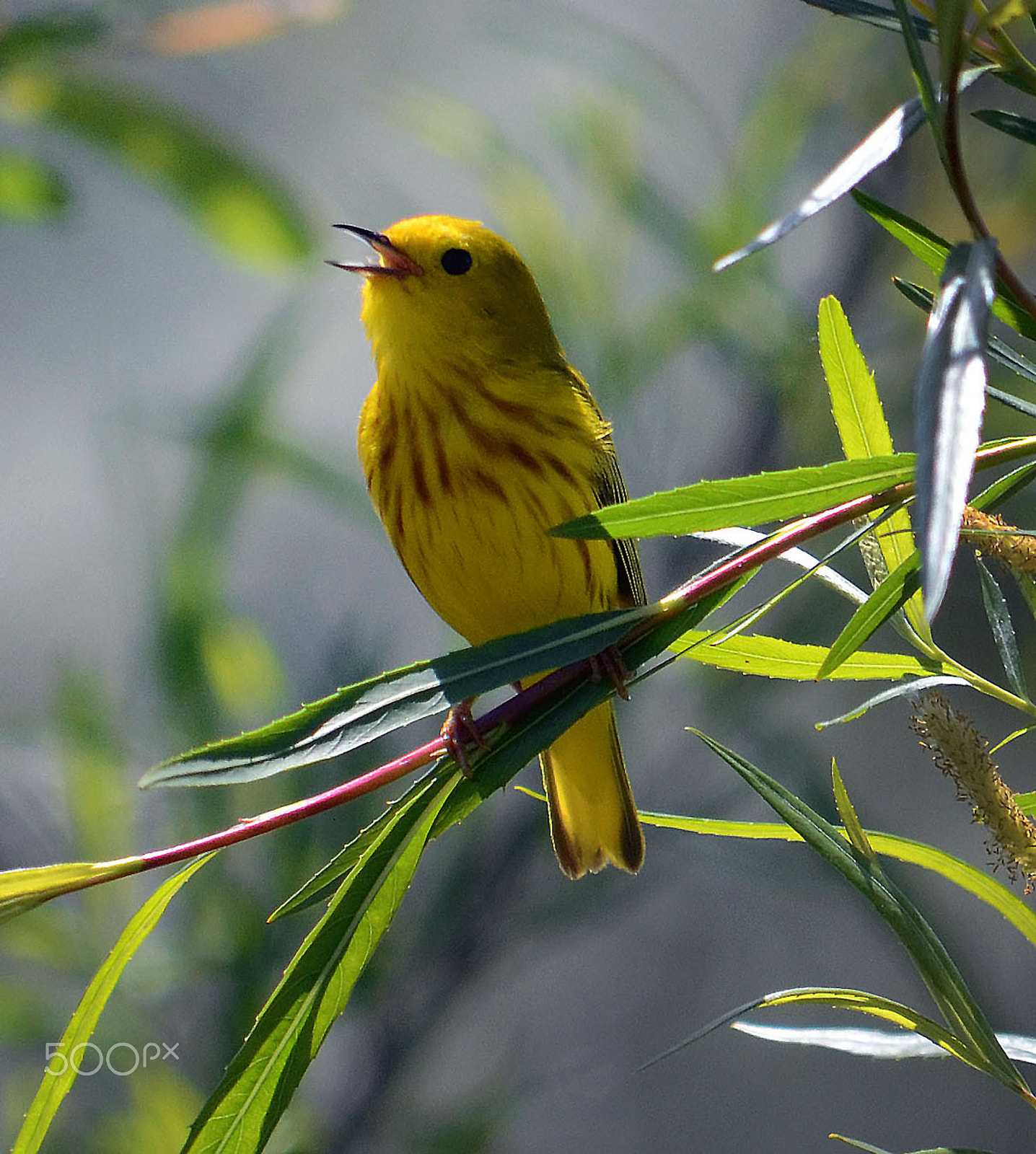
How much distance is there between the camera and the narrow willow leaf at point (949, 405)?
222 mm

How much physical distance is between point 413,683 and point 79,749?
790 millimetres

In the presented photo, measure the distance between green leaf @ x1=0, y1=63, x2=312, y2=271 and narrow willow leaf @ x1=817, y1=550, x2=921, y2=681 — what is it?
0.60m

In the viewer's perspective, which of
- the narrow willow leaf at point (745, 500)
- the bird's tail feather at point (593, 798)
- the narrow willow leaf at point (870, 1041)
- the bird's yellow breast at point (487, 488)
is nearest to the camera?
the narrow willow leaf at point (745, 500)

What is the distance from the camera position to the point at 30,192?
33.7 inches

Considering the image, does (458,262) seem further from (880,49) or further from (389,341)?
(880,49)

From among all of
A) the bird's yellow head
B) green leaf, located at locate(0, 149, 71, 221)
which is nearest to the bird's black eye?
the bird's yellow head

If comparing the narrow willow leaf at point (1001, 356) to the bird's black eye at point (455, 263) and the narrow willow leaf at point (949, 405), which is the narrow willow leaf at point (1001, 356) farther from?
the bird's black eye at point (455, 263)

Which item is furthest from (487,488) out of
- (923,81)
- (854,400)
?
(923,81)

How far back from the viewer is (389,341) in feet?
2.86

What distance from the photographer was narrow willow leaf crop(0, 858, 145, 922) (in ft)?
1.25

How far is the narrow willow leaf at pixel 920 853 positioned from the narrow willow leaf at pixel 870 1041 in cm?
5

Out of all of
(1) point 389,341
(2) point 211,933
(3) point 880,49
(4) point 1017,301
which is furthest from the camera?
(3) point 880,49

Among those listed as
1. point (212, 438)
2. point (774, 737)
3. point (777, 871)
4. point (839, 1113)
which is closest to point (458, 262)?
point (212, 438)

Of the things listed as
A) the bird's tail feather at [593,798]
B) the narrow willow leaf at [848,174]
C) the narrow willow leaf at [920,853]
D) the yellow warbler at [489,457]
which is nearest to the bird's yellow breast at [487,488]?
the yellow warbler at [489,457]
